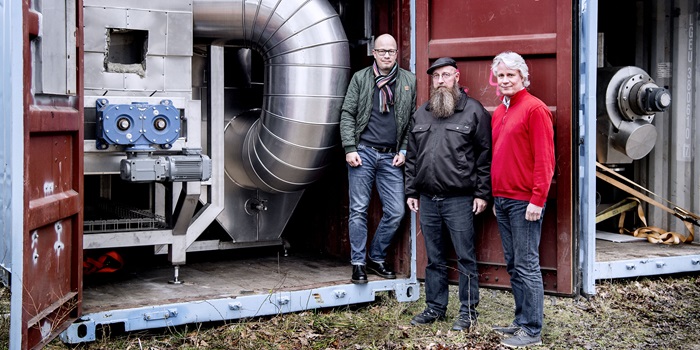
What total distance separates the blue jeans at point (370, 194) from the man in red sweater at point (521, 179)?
0.98 metres

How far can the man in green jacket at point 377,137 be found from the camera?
6391 millimetres

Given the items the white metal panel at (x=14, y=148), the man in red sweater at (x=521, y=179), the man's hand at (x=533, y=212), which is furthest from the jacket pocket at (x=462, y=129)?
the white metal panel at (x=14, y=148)

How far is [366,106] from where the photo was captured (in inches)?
253

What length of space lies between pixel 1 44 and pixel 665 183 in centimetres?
676

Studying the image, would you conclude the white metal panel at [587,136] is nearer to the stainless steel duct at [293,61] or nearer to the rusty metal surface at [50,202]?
the stainless steel duct at [293,61]

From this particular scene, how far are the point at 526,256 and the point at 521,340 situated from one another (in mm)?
548

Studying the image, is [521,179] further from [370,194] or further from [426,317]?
[370,194]

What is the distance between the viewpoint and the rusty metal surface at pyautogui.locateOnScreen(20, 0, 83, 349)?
13.3 ft

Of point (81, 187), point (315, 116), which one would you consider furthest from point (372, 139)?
point (81, 187)

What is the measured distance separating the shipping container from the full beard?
344 millimetres

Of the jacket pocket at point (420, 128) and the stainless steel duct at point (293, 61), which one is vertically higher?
the stainless steel duct at point (293, 61)

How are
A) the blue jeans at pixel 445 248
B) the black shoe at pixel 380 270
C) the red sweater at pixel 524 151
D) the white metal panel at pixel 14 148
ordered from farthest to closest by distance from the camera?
1. the black shoe at pixel 380 270
2. the blue jeans at pixel 445 248
3. the red sweater at pixel 524 151
4. the white metal panel at pixel 14 148

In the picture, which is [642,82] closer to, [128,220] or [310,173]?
[310,173]

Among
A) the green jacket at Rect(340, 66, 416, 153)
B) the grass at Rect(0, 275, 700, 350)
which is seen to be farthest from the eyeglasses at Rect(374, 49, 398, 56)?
the grass at Rect(0, 275, 700, 350)
